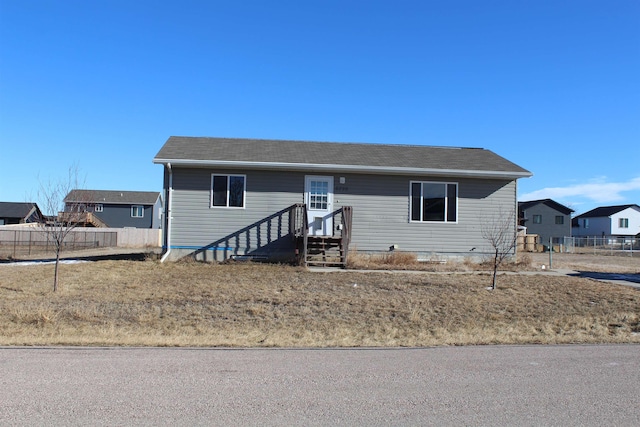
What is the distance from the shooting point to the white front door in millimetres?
16266

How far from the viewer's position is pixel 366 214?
16500 millimetres

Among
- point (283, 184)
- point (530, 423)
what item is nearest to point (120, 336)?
point (530, 423)

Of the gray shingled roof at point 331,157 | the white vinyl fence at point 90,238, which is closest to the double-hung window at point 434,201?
the gray shingled roof at point 331,157

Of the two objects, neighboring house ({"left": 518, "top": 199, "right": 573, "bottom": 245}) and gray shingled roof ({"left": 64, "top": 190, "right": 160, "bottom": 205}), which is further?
neighboring house ({"left": 518, "top": 199, "right": 573, "bottom": 245})

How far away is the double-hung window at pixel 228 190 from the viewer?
16062 mm

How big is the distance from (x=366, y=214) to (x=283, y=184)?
2936mm

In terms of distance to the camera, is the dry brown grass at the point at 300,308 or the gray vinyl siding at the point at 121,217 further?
the gray vinyl siding at the point at 121,217

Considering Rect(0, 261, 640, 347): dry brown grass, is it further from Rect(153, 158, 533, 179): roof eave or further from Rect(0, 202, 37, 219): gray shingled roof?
Rect(0, 202, 37, 219): gray shingled roof

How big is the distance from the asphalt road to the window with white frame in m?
51.4

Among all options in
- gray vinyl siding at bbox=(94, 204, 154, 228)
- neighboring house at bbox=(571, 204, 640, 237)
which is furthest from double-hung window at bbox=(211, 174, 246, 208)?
neighboring house at bbox=(571, 204, 640, 237)

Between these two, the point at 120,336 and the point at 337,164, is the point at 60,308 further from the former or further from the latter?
the point at 337,164

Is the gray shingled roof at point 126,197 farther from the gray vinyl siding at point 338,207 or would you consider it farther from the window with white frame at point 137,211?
the gray vinyl siding at point 338,207

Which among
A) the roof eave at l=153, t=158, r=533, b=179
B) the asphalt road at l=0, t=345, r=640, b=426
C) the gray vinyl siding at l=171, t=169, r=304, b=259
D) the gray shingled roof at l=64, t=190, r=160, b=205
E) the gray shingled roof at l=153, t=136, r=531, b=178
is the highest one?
the gray shingled roof at l=64, t=190, r=160, b=205

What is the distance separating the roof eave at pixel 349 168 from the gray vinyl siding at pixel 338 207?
401 millimetres
